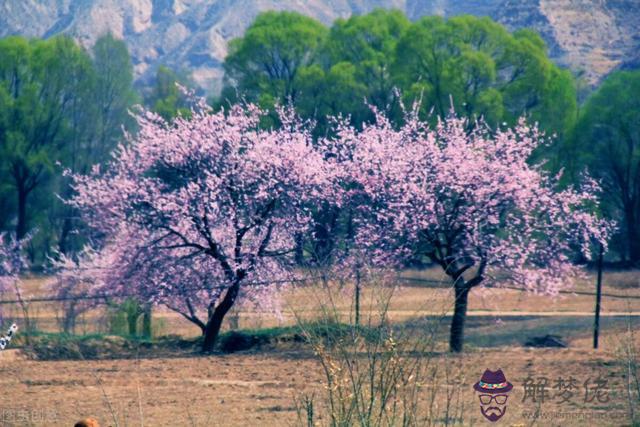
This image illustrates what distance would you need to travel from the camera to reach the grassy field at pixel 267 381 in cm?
1154

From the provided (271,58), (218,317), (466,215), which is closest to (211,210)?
(218,317)

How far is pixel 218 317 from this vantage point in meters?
20.3

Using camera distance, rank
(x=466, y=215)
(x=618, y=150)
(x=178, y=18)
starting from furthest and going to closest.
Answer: (x=178, y=18)
(x=618, y=150)
(x=466, y=215)

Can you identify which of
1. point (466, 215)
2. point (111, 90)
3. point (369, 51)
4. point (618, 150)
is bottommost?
point (466, 215)

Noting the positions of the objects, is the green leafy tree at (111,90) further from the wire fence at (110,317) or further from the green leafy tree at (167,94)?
the wire fence at (110,317)

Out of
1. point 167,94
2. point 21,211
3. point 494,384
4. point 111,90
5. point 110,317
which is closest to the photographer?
point 494,384

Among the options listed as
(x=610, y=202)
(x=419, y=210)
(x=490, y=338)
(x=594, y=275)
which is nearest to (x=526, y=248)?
(x=419, y=210)

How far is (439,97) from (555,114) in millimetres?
4968

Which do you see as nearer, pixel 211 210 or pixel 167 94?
pixel 211 210

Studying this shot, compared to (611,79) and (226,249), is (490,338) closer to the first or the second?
(226,249)

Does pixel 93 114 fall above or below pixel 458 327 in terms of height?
above

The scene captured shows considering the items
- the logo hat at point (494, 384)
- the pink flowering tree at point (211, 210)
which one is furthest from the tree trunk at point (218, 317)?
the logo hat at point (494, 384)

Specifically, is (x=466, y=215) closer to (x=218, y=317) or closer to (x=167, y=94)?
(x=218, y=317)

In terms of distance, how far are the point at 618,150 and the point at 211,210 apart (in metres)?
23.4
